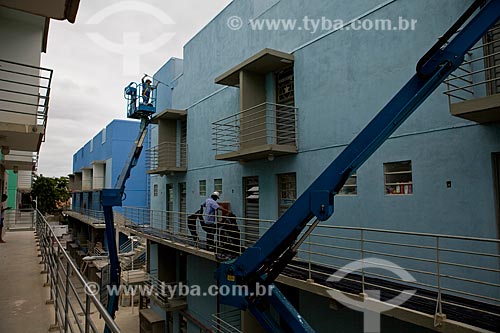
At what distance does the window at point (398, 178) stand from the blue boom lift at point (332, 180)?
125 inches

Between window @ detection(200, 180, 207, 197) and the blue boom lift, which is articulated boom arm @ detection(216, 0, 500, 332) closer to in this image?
the blue boom lift

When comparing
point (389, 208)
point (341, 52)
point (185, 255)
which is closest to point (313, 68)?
point (341, 52)

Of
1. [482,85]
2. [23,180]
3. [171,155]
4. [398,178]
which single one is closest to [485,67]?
[482,85]

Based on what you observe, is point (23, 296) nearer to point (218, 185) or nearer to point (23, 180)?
point (218, 185)

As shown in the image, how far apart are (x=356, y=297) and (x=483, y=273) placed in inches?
80.7

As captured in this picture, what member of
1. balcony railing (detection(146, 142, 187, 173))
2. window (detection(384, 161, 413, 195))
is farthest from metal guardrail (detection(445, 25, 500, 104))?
balcony railing (detection(146, 142, 187, 173))

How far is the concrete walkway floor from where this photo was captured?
3873 mm

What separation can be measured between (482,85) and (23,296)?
7951 millimetres

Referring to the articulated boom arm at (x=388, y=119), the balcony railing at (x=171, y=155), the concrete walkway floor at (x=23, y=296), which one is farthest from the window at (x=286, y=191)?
the balcony railing at (x=171, y=155)

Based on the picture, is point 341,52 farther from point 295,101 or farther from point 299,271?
point 299,271

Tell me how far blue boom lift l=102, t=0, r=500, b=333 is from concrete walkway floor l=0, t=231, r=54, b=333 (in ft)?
7.69

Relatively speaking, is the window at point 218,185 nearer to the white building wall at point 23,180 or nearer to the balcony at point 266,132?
the balcony at point 266,132

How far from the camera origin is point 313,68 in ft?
29.0

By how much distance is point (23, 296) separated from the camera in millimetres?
4961
